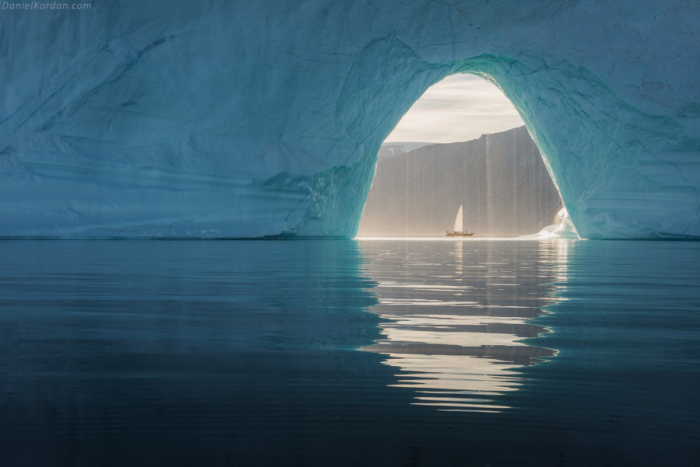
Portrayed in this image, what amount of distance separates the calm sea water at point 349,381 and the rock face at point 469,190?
40.7m

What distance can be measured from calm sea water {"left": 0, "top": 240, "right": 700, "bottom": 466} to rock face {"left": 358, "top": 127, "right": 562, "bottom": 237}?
→ 4071 centimetres

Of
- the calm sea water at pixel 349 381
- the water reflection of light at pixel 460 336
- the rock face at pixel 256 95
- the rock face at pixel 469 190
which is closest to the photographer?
the calm sea water at pixel 349 381

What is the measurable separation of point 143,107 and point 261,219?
2.75 m

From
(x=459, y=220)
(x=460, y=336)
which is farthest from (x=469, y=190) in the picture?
(x=460, y=336)

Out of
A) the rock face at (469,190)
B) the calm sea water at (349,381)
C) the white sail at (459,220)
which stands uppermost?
the rock face at (469,190)

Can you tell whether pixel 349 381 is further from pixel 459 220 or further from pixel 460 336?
pixel 459 220

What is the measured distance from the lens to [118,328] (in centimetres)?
189

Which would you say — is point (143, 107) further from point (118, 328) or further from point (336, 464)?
point (336, 464)

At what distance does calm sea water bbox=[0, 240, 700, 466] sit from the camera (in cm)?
86

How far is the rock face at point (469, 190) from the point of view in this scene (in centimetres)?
4456

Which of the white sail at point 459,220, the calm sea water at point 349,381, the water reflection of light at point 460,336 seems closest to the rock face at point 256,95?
the water reflection of light at point 460,336

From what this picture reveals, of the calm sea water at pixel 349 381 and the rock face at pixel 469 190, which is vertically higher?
the rock face at pixel 469 190

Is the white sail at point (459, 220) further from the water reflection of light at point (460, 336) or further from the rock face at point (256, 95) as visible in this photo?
the water reflection of light at point (460, 336)

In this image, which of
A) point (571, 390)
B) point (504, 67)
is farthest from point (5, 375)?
point (504, 67)
